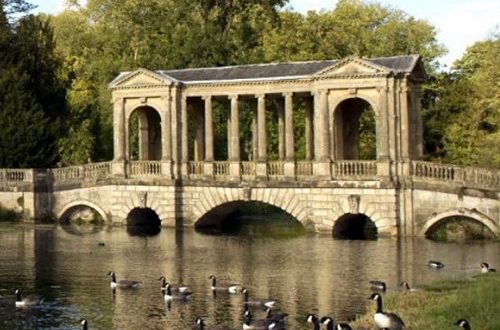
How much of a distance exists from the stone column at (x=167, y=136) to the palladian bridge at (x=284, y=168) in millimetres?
57

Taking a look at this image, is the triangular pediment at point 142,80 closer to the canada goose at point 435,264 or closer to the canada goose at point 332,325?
the canada goose at point 435,264

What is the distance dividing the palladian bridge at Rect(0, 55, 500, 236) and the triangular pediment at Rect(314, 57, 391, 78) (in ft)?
0.18

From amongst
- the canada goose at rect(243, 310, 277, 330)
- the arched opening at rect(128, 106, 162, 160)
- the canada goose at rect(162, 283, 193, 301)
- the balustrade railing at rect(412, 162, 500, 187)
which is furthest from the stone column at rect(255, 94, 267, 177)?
the canada goose at rect(243, 310, 277, 330)

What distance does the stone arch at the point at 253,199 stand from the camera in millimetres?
49750

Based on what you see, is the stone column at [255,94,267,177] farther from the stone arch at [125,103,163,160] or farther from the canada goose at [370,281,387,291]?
the canada goose at [370,281,387,291]

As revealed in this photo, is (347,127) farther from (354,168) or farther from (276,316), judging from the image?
(276,316)

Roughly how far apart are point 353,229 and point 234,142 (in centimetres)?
829

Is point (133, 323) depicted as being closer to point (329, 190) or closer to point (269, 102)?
point (329, 190)

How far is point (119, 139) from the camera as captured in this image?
181 feet

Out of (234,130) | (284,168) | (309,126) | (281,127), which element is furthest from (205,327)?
(281,127)

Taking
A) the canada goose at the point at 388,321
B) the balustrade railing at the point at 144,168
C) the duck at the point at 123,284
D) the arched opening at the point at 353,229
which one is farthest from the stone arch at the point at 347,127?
the canada goose at the point at 388,321

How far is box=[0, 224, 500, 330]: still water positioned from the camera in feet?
91.8

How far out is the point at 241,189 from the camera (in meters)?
51.5

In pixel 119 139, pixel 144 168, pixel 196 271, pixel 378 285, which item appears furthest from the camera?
pixel 119 139
